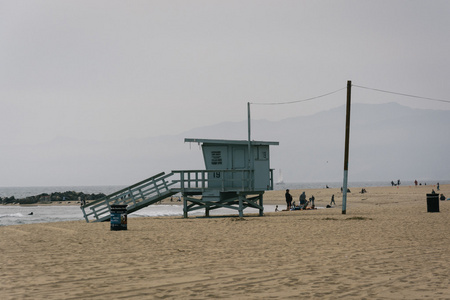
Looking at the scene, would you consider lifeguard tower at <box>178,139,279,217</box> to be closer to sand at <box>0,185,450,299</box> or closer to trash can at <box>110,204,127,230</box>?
trash can at <box>110,204,127,230</box>

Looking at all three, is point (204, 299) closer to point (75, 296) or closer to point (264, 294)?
point (264, 294)

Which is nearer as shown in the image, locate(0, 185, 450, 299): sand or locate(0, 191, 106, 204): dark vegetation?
locate(0, 185, 450, 299): sand

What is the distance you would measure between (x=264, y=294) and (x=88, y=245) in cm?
818

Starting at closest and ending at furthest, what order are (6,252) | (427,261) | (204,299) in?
(204,299)
(427,261)
(6,252)

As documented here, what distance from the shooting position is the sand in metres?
8.25

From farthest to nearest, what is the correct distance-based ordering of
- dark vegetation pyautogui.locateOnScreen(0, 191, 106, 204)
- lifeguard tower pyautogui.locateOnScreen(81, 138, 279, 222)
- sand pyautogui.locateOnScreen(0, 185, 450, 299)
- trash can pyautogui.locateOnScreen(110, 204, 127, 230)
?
dark vegetation pyautogui.locateOnScreen(0, 191, 106, 204) → lifeguard tower pyautogui.locateOnScreen(81, 138, 279, 222) → trash can pyautogui.locateOnScreen(110, 204, 127, 230) → sand pyautogui.locateOnScreen(0, 185, 450, 299)

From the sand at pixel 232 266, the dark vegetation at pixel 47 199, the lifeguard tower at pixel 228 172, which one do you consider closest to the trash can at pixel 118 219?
the sand at pixel 232 266

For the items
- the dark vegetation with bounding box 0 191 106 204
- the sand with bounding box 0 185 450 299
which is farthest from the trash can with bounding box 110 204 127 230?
the dark vegetation with bounding box 0 191 106 204

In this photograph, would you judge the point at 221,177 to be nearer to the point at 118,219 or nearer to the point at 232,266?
the point at 118,219

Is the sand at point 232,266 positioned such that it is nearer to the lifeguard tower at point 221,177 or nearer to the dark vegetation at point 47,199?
the lifeguard tower at point 221,177

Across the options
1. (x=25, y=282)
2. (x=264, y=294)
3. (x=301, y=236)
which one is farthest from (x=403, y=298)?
(x=301, y=236)

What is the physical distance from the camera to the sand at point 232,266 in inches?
325

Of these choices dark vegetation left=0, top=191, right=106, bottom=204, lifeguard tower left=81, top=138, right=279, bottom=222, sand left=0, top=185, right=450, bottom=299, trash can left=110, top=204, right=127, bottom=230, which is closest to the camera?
sand left=0, top=185, right=450, bottom=299

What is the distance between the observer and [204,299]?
770cm
